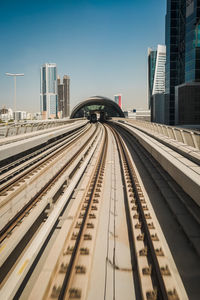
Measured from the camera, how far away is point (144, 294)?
301 cm

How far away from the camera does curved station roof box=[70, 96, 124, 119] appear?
72625 millimetres

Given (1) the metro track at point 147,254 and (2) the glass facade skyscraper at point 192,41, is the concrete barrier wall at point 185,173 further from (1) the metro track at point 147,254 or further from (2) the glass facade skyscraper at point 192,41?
(2) the glass facade skyscraper at point 192,41

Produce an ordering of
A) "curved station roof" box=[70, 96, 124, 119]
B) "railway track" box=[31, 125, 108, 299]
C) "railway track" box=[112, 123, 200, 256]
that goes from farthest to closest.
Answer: "curved station roof" box=[70, 96, 124, 119]
"railway track" box=[112, 123, 200, 256]
"railway track" box=[31, 125, 108, 299]

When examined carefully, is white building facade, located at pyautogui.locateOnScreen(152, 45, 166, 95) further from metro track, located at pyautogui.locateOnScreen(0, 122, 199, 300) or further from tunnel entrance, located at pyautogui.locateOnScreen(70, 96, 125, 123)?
metro track, located at pyautogui.locateOnScreen(0, 122, 199, 300)

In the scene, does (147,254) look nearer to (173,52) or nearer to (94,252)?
(94,252)

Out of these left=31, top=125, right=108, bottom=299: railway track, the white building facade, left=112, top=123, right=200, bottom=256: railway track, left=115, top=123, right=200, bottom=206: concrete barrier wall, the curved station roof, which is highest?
the white building facade

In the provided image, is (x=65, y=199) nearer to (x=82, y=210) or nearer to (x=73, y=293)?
(x=82, y=210)

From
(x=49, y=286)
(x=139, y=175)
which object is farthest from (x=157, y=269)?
(x=139, y=175)

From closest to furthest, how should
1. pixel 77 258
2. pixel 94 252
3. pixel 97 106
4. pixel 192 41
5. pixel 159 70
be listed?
pixel 77 258 → pixel 94 252 → pixel 192 41 → pixel 97 106 → pixel 159 70

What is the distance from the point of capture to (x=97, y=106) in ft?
254

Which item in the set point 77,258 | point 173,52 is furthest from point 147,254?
point 173,52

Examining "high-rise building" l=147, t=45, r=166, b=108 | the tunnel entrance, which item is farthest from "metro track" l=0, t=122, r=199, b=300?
"high-rise building" l=147, t=45, r=166, b=108

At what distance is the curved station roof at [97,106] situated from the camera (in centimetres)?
7262

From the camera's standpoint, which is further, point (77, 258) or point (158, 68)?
point (158, 68)
